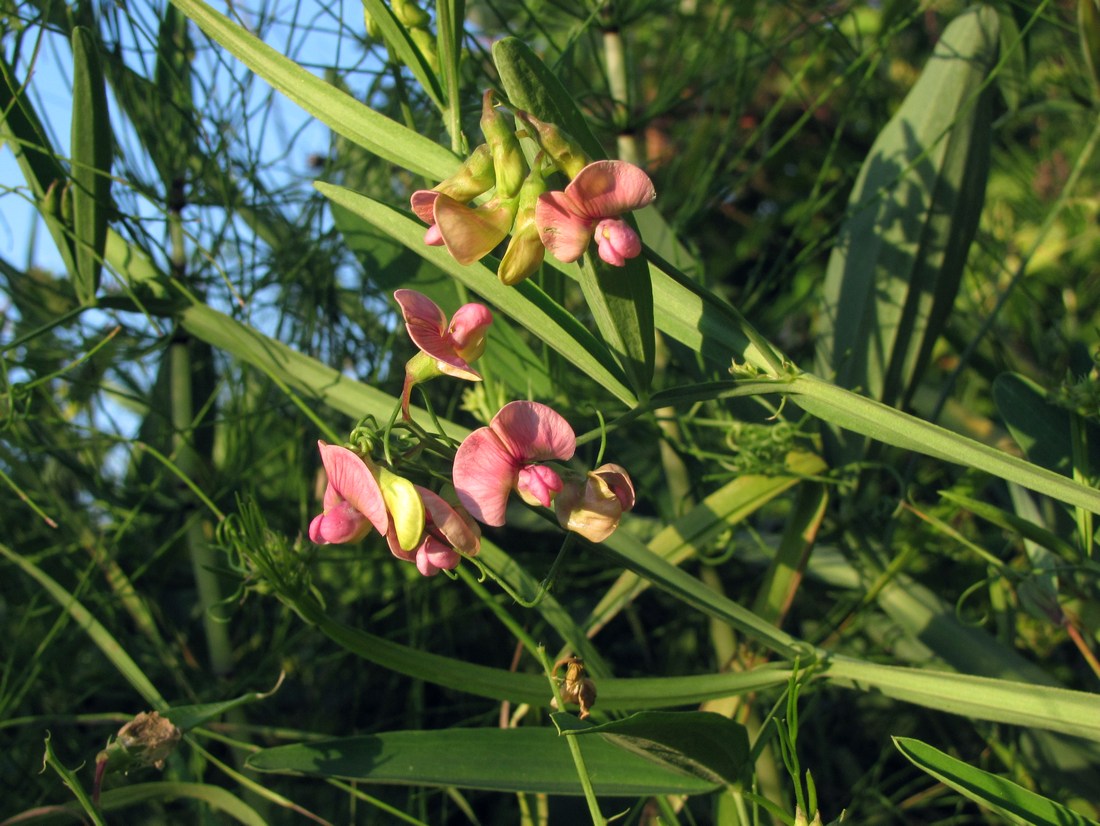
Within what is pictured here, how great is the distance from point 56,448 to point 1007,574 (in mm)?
715

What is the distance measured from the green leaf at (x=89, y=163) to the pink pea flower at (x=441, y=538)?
1.23ft

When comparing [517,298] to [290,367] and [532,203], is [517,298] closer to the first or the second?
[532,203]

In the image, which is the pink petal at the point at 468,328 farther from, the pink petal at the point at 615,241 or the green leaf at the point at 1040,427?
the green leaf at the point at 1040,427

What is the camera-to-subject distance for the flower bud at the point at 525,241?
0.42 m

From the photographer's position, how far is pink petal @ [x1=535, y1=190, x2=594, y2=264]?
41 centimetres

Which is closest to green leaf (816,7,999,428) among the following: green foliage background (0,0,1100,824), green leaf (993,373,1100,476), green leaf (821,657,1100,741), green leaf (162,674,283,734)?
green foliage background (0,0,1100,824)

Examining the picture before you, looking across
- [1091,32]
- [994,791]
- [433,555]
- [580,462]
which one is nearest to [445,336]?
[433,555]

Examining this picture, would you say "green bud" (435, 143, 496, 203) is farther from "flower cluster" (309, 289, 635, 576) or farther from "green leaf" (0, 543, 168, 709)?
"green leaf" (0, 543, 168, 709)

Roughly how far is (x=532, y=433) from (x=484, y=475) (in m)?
0.03

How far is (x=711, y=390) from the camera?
0.48m

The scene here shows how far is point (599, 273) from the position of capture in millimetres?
461

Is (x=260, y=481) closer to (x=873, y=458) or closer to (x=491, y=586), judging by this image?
(x=491, y=586)

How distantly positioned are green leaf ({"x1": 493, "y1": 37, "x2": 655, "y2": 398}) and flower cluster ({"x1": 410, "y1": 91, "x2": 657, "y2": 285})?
0.07 feet

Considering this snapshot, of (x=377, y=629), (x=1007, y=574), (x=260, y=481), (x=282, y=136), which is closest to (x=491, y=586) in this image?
(x=377, y=629)
